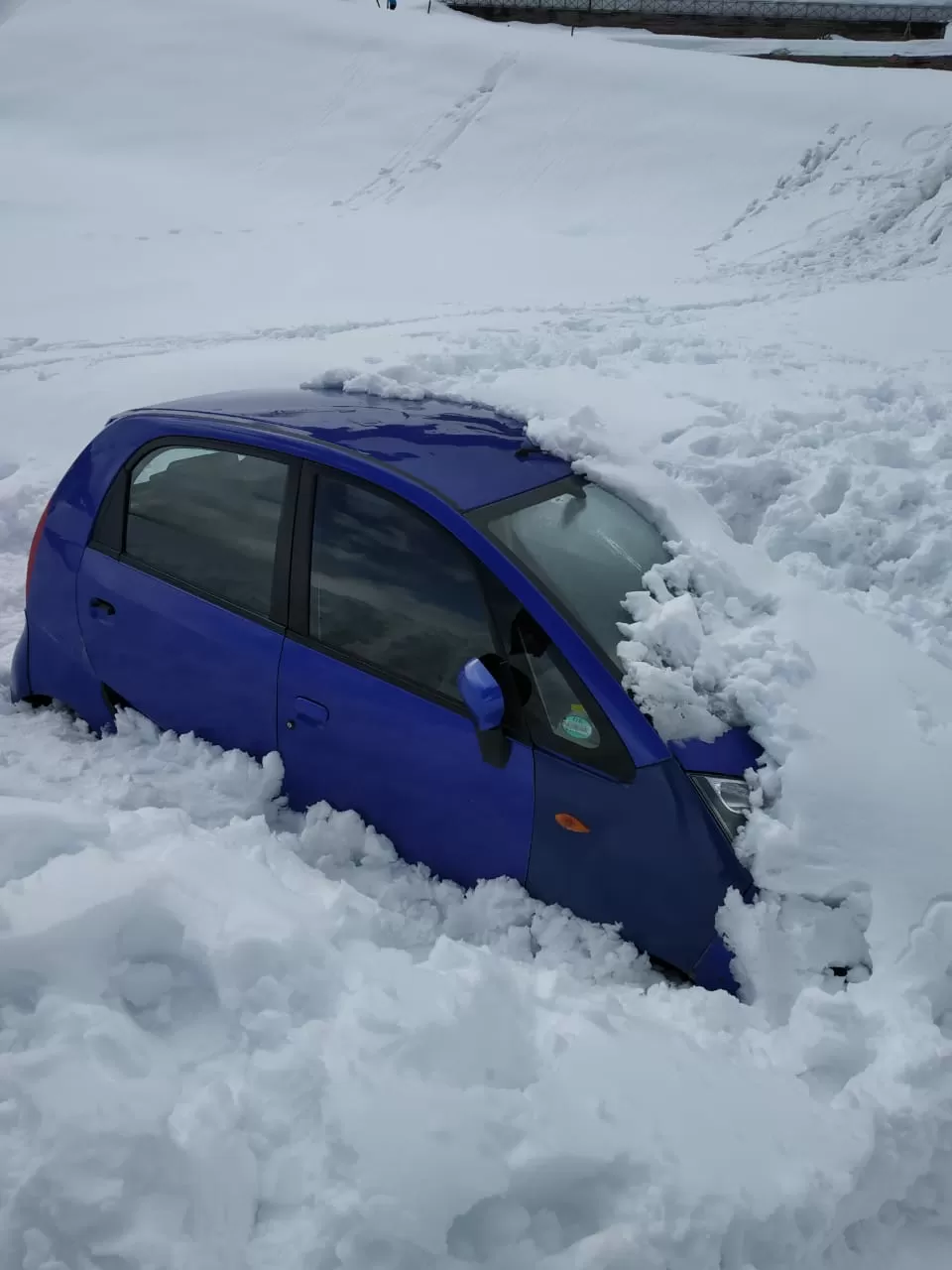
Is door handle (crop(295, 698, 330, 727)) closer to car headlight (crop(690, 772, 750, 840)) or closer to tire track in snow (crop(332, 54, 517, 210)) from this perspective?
car headlight (crop(690, 772, 750, 840))

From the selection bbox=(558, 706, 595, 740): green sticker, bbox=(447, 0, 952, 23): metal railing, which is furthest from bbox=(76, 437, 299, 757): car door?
bbox=(447, 0, 952, 23): metal railing

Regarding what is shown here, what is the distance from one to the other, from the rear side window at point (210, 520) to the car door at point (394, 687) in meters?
0.16

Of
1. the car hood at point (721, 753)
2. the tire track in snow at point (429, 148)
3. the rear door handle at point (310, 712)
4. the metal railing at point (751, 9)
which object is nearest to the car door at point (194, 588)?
the rear door handle at point (310, 712)

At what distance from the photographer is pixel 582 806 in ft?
8.30

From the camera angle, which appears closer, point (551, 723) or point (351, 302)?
point (551, 723)

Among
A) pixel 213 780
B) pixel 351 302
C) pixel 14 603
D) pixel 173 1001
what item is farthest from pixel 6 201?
pixel 173 1001

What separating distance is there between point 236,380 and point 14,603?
10.3 ft

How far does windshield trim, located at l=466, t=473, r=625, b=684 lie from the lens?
8.56 ft

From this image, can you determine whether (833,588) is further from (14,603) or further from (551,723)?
(14,603)

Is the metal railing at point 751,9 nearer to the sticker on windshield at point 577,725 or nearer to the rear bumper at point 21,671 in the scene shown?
the rear bumper at point 21,671

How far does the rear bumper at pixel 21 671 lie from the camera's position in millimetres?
3736

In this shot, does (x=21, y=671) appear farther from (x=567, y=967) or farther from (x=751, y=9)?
(x=751, y=9)

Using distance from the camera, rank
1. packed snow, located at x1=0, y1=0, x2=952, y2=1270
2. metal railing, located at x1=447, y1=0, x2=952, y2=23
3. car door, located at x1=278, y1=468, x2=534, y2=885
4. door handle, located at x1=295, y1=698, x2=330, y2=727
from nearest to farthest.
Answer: packed snow, located at x1=0, y1=0, x2=952, y2=1270 < car door, located at x1=278, y1=468, x2=534, y2=885 < door handle, located at x1=295, y1=698, x2=330, y2=727 < metal railing, located at x1=447, y1=0, x2=952, y2=23

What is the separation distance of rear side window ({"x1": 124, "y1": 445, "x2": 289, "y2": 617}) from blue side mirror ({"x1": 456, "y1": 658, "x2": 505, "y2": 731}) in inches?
32.0
